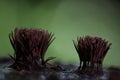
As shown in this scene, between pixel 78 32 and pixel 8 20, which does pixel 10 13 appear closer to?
pixel 8 20

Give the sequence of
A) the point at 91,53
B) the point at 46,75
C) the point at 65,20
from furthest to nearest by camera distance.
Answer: the point at 65,20
the point at 91,53
the point at 46,75

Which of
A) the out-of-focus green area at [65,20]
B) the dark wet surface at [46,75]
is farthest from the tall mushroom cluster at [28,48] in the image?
the out-of-focus green area at [65,20]

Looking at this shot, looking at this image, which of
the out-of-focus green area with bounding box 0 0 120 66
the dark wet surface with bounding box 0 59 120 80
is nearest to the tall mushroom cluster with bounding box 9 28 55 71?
the dark wet surface with bounding box 0 59 120 80

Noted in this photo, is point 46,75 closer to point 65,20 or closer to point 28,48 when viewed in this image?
point 28,48

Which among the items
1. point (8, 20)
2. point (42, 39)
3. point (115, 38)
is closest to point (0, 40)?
point (8, 20)

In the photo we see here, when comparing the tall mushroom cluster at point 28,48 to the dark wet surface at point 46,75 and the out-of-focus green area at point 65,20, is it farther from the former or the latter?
the out-of-focus green area at point 65,20

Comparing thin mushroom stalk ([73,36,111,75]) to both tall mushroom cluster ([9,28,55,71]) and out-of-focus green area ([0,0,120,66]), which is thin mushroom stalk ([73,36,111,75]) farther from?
out-of-focus green area ([0,0,120,66])

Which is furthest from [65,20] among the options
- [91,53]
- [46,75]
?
[46,75]
